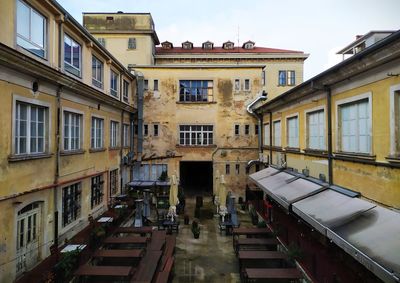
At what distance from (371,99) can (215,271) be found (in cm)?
791

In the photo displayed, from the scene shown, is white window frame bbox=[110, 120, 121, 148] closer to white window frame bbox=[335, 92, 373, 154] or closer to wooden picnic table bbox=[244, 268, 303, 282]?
wooden picnic table bbox=[244, 268, 303, 282]

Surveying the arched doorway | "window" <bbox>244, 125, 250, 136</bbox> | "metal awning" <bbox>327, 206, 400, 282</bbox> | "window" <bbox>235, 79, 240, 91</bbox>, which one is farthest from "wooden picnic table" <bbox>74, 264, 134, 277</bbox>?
"window" <bbox>235, 79, 240, 91</bbox>

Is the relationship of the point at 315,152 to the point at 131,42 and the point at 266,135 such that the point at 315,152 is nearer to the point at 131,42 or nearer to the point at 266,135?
the point at 266,135

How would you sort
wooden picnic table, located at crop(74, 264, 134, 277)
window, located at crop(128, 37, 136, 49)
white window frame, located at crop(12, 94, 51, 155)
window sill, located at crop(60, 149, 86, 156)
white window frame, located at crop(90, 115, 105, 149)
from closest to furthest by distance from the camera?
1. white window frame, located at crop(12, 94, 51, 155)
2. wooden picnic table, located at crop(74, 264, 134, 277)
3. window sill, located at crop(60, 149, 86, 156)
4. white window frame, located at crop(90, 115, 105, 149)
5. window, located at crop(128, 37, 136, 49)

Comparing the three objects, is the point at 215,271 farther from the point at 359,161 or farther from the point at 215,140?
the point at 215,140

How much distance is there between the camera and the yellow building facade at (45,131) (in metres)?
7.71

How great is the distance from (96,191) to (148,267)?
639cm

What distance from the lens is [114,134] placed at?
17.5 metres

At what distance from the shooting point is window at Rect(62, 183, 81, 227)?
11.0 m

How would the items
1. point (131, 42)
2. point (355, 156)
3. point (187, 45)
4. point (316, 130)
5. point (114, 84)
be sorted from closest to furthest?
point (355, 156), point (316, 130), point (114, 84), point (131, 42), point (187, 45)

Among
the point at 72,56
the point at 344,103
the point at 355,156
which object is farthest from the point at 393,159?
the point at 72,56

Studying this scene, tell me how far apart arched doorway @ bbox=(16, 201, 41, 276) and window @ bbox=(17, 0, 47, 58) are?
5.12m

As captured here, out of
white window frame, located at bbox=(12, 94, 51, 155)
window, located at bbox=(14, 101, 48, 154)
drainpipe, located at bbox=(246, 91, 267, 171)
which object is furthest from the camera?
drainpipe, located at bbox=(246, 91, 267, 171)

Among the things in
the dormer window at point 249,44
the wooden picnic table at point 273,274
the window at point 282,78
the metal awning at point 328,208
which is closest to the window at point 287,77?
the window at point 282,78
